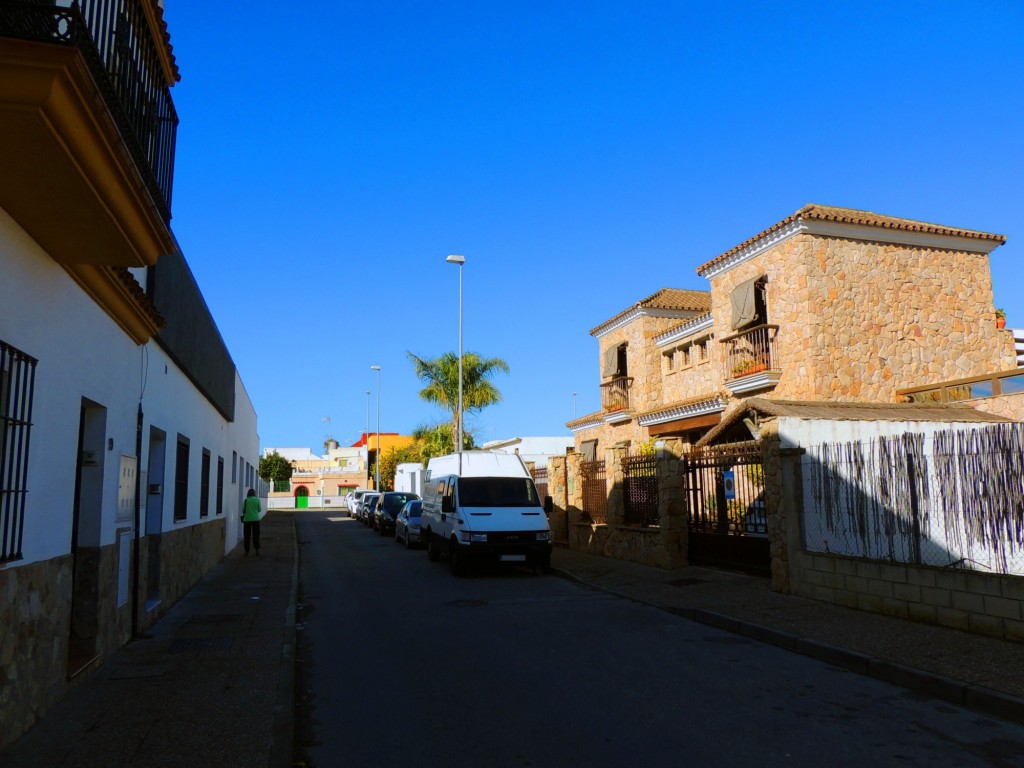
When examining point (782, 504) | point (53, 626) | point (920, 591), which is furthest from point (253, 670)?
point (782, 504)

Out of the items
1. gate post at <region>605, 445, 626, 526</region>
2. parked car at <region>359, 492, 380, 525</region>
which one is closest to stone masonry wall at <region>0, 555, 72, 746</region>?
gate post at <region>605, 445, 626, 526</region>

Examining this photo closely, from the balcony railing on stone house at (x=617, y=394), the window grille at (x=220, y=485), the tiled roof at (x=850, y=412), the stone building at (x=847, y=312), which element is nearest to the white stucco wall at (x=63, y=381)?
the window grille at (x=220, y=485)

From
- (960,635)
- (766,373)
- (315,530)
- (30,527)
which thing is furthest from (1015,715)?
(315,530)

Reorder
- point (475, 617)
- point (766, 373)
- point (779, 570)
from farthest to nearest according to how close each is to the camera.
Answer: point (766, 373) → point (779, 570) → point (475, 617)

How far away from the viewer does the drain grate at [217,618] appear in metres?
10.1

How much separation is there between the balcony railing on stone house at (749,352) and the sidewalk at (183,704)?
13959mm

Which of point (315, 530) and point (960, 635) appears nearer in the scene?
point (960, 635)

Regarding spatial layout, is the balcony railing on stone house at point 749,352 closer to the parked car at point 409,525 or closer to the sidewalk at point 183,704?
the parked car at point 409,525

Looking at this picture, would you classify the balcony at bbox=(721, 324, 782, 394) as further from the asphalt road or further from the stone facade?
the stone facade

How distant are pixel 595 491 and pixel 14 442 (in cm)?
1506

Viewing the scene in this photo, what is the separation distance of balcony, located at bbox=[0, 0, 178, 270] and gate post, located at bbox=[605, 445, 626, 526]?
484 inches

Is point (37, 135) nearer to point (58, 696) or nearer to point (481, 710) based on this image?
point (58, 696)

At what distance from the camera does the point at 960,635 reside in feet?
26.6

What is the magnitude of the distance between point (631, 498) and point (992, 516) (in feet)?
30.6
